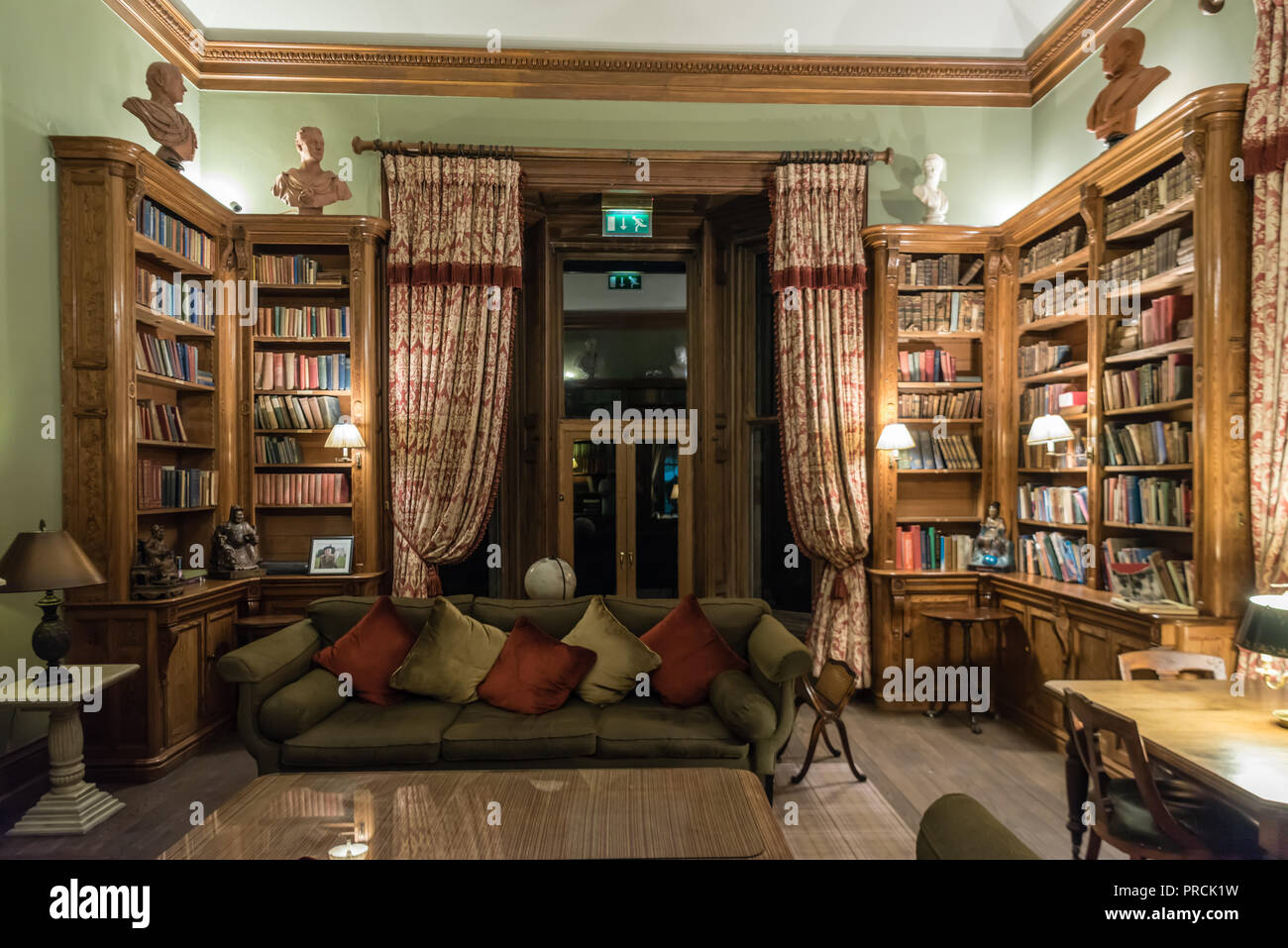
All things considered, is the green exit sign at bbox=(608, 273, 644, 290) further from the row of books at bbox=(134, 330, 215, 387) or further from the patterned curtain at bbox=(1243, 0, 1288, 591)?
the patterned curtain at bbox=(1243, 0, 1288, 591)

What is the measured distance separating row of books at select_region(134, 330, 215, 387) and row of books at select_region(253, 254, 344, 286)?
0.72 metres

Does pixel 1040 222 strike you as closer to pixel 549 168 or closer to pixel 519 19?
pixel 549 168

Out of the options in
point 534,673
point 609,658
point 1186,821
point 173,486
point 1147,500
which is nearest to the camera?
point 1186,821

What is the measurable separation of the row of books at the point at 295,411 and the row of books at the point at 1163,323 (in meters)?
5.16

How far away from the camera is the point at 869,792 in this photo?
3801 mm

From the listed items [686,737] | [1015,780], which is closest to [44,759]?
[686,737]

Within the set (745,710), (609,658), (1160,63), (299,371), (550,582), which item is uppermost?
(1160,63)

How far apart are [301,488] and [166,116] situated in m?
2.49

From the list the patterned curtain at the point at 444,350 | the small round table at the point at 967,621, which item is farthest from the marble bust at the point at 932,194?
the patterned curtain at the point at 444,350

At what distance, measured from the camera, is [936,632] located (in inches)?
206

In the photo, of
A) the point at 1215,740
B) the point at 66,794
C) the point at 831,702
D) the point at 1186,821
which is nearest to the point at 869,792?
the point at 831,702

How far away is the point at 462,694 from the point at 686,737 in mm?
1171

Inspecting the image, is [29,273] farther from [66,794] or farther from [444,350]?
[66,794]

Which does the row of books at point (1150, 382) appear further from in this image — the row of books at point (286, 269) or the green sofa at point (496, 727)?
the row of books at point (286, 269)
